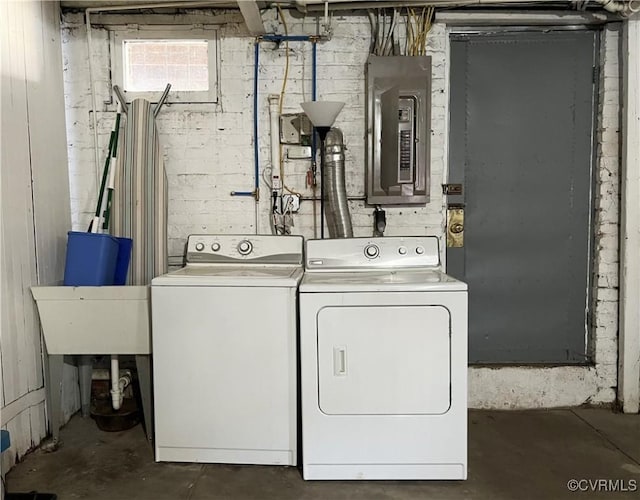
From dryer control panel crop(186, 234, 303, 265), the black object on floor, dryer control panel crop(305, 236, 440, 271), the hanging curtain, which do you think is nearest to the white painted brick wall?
the hanging curtain

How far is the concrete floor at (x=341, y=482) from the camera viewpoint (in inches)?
87.6

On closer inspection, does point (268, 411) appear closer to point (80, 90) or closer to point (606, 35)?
point (80, 90)

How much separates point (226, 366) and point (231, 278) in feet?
1.25

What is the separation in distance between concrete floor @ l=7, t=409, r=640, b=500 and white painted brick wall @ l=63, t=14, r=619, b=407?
1.11 feet

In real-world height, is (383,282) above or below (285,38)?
below

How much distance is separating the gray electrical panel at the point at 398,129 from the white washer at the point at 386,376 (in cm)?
82

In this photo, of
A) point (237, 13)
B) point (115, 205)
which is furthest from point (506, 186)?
point (115, 205)

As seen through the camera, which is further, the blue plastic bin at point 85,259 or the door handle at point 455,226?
the door handle at point 455,226

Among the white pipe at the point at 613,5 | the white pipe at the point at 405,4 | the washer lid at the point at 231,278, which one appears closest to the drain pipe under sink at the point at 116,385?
the washer lid at the point at 231,278

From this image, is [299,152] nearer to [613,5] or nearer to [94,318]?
[94,318]

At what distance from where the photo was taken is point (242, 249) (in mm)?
2799

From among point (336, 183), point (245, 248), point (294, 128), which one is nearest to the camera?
point (245, 248)

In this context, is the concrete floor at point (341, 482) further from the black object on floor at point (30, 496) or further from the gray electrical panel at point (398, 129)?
the gray electrical panel at point (398, 129)

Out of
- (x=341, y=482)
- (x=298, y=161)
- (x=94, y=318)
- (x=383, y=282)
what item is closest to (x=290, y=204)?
(x=298, y=161)
